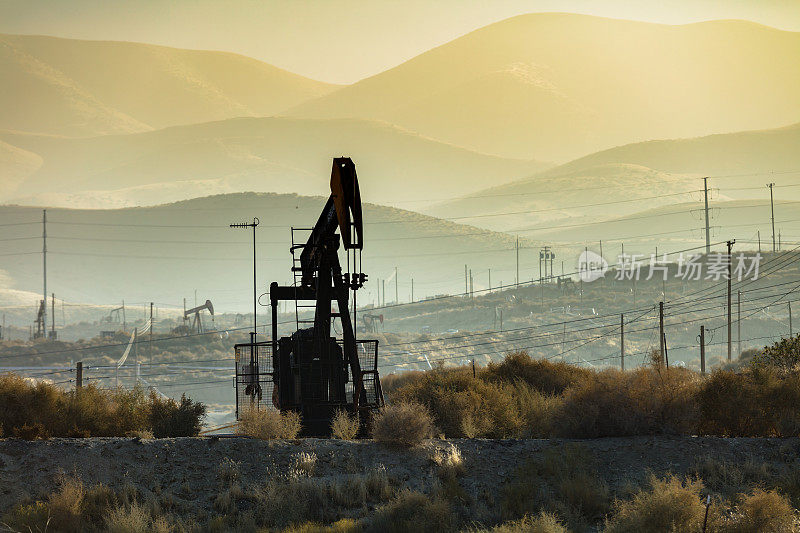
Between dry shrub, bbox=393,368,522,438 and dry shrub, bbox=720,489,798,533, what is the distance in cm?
882

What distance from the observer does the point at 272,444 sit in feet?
68.3

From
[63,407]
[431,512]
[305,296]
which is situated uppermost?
[305,296]

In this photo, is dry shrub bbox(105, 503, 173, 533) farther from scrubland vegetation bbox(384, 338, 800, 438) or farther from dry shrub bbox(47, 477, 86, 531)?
scrubland vegetation bbox(384, 338, 800, 438)

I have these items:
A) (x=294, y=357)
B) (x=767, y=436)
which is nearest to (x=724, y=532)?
(x=767, y=436)

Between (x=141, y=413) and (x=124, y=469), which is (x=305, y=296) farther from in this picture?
(x=124, y=469)

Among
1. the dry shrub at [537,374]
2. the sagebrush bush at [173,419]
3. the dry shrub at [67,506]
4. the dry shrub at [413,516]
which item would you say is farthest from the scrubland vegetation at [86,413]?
the dry shrub at [537,374]

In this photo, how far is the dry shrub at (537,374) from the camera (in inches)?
1219

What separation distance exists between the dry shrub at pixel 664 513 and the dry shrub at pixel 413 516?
3.19 m

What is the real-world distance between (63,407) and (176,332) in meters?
84.9

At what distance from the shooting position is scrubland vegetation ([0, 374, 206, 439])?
22.0m

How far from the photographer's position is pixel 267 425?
70.2 ft

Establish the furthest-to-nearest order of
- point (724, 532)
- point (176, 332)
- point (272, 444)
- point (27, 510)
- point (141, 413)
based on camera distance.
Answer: point (176, 332), point (141, 413), point (272, 444), point (27, 510), point (724, 532)

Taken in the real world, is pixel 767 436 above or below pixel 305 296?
below

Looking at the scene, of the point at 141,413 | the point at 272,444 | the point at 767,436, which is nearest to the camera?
the point at 272,444
